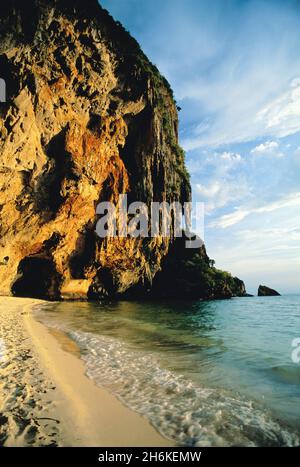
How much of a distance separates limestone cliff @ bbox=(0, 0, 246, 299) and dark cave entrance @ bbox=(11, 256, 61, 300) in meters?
0.12

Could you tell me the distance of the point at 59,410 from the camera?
397cm

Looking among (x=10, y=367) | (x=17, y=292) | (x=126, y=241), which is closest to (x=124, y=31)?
(x=126, y=241)

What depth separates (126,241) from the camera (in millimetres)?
31828

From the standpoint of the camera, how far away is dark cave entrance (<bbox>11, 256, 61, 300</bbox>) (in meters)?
28.3

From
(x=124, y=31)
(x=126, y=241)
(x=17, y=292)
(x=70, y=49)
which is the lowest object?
(x=17, y=292)

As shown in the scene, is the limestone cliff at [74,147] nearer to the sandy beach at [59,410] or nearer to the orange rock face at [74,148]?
the orange rock face at [74,148]

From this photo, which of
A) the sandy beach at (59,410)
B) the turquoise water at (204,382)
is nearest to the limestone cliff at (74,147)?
the turquoise water at (204,382)

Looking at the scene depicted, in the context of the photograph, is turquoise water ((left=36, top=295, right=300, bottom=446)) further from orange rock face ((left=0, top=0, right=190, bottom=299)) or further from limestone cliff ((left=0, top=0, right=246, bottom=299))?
limestone cliff ((left=0, top=0, right=246, bottom=299))

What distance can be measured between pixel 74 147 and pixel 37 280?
15306mm

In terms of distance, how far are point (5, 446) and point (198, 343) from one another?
24.8 feet

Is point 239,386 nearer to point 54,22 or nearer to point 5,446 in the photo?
point 5,446

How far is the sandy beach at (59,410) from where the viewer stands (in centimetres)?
331

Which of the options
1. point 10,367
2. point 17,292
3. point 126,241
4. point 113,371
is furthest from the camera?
point 126,241
